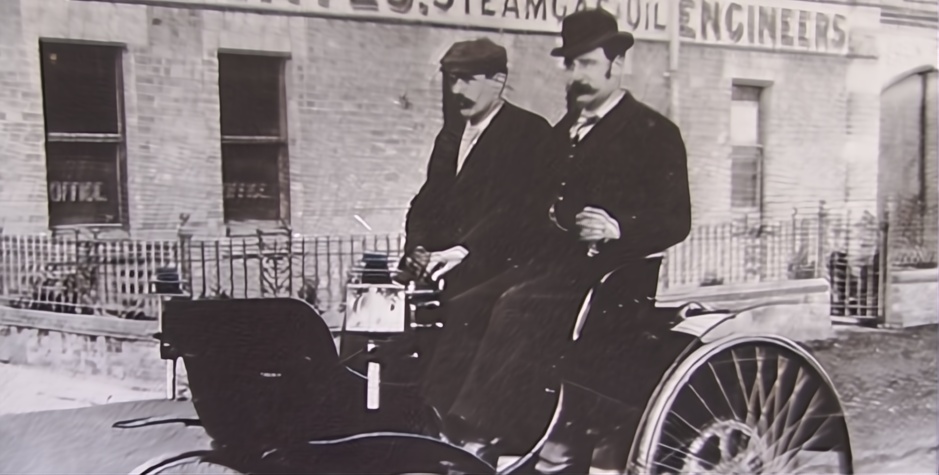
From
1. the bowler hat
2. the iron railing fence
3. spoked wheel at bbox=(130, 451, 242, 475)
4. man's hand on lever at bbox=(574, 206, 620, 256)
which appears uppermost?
the bowler hat

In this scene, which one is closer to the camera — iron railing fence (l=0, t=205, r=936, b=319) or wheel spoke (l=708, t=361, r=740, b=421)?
iron railing fence (l=0, t=205, r=936, b=319)

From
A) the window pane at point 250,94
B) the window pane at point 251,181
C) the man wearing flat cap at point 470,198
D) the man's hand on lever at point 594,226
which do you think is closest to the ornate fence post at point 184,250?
the window pane at point 251,181

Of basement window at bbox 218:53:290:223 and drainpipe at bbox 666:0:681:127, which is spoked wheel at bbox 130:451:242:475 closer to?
basement window at bbox 218:53:290:223

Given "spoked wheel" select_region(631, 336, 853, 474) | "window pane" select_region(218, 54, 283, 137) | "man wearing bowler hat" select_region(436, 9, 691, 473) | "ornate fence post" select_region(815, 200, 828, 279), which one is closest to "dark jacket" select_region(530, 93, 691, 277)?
"man wearing bowler hat" select_region(436, 9, 691, 473)

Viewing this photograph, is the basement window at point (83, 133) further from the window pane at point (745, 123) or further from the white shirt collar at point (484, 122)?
the window pane at point (745, 123)

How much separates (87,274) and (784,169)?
10.3 ft

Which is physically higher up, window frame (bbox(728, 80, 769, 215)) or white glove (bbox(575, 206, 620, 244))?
window frame (bbox(728, 80, 769, 215))

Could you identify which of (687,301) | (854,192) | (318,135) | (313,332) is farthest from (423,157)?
(854,192)

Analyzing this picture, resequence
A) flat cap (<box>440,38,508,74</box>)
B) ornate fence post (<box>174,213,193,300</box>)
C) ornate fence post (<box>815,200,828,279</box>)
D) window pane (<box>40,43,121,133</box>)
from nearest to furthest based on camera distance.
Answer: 1. window pane (<box>40,43,121,133</box>)
2. ornate fence post (<box>174,213,193,300</box>)
3. flat cap (<box>440,38,508,74</box>)
4. ornate fence post (<box>815,200,828,279</box>)

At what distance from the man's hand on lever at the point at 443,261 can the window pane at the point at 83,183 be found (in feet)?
4.26

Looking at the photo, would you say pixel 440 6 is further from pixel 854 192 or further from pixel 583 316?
pixel 854 192

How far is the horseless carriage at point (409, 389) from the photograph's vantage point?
295cm

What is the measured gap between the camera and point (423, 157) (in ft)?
10.1

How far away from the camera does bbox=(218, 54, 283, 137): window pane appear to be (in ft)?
9.67
